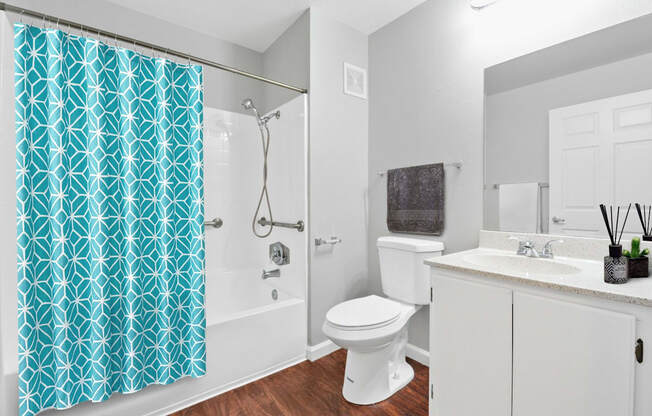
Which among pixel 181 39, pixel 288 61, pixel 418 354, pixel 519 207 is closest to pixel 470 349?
pixel 519 207

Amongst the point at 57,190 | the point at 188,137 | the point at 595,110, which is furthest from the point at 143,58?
the point at 595,110

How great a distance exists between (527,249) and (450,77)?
1158 mm

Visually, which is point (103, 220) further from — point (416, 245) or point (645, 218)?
point (645, 218)

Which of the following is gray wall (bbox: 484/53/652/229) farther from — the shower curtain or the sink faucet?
the shower curtain

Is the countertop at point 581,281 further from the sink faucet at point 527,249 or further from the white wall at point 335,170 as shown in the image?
the white wall at point 335,170

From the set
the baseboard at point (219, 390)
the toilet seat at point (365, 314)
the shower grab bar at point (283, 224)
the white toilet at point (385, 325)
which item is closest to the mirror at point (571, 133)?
the white toilet at point (385, 325)

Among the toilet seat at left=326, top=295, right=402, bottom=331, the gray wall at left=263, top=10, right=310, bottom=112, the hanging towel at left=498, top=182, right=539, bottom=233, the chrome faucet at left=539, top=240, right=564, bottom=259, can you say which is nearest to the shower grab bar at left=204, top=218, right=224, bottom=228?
the gray wall at left=263, top=10, right=310, bottom=112

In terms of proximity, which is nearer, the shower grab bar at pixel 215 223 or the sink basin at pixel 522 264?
the sink basin at pixel 522 264

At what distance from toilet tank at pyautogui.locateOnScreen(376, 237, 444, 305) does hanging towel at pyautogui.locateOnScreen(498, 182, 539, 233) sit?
410mm

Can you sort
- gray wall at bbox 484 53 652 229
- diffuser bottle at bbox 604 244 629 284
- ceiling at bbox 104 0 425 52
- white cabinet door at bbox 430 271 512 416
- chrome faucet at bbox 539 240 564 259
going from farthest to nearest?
ceiling at bbox 104 0 425 52
chrome faucet at bbox 539 240 564 259
gray wall at bbox 484 53 652 229
white cabinet door at bbox 430 271 512 416
diffuser bottle at bbox 604 244 629 284

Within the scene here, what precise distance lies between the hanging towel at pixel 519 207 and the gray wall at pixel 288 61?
1.53 m

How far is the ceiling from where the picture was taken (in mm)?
2088

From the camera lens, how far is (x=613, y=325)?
3.02ft

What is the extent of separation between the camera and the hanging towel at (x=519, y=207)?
5.04ft
